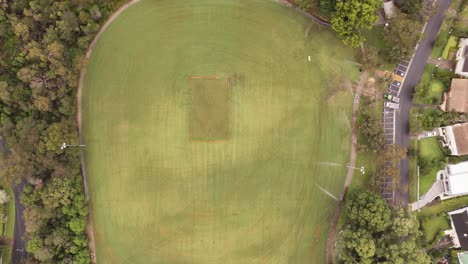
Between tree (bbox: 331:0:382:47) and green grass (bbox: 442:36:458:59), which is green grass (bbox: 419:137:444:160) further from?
tree (bbox: 331:0:382:47)

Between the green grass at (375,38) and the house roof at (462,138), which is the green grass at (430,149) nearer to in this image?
the house roof at (462,138)

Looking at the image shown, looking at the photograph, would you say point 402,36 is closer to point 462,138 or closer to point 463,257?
point 462,138

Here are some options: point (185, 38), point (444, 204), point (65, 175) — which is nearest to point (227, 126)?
point (185, 38)

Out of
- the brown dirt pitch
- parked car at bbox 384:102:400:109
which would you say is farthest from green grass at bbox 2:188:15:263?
parked car at bbox 384:102:400:109

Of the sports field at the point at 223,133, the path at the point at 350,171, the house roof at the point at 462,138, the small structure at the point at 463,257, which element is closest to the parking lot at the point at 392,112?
the path at the point at 350,171

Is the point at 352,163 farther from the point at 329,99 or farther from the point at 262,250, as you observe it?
the point at 262,250

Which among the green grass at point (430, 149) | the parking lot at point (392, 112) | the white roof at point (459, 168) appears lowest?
the white roof at point (459, 168)
